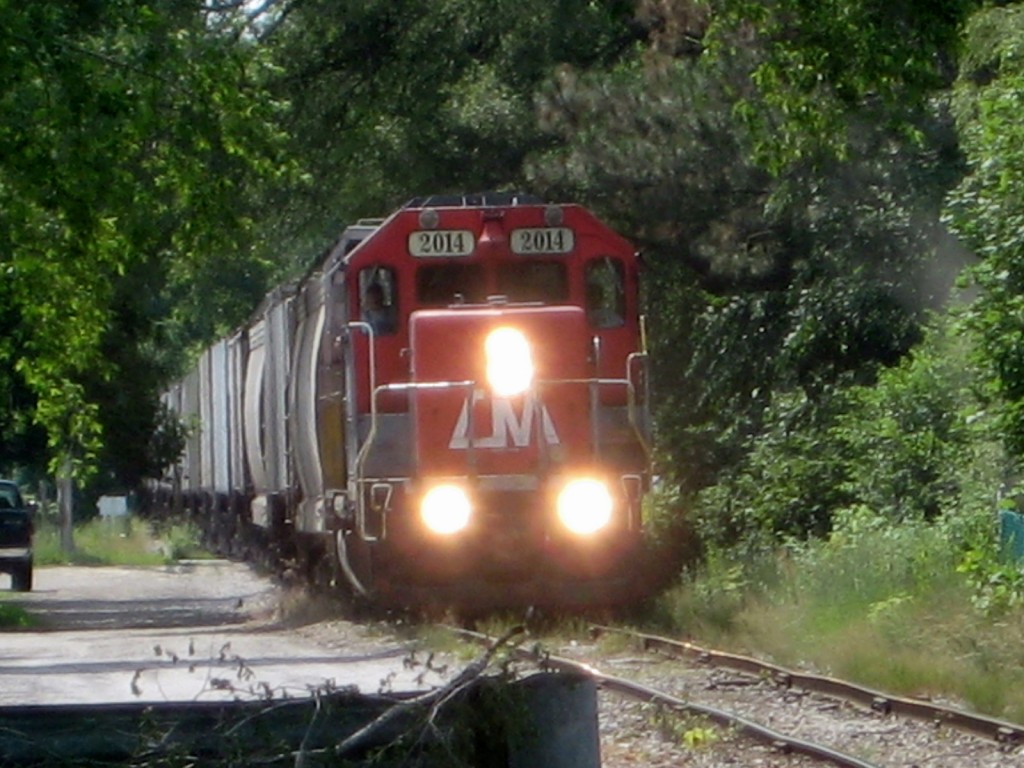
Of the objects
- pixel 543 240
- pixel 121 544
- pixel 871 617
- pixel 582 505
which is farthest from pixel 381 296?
pixel 121 544

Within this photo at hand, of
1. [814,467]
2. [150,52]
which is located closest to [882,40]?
[150,52]

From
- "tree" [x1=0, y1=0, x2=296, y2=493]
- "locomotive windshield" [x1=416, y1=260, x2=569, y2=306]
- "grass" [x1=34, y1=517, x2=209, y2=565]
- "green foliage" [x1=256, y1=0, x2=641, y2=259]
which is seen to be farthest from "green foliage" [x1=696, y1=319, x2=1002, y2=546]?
"grass" [x1=34, y1=517, x2=209, y2=565]

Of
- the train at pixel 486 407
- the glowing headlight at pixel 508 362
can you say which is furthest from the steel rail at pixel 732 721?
the glowing headlight at pixel 508 362

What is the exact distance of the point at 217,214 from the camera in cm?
1599

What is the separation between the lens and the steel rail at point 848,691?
32.4ft

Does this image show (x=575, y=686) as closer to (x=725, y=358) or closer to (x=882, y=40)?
(x=882, y=40)

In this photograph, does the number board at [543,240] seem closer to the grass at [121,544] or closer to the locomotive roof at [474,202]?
the locomotive roof at [474,202]

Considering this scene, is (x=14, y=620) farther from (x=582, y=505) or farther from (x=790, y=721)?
(x=790, y=721)

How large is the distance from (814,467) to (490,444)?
576 centimetres

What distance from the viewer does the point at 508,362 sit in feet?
48.5

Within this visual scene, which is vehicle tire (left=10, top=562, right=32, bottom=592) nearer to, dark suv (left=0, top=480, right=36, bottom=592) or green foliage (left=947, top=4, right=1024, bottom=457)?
dark suv (left=0, top=480, right=36, bottom=592)

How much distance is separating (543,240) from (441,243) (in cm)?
84

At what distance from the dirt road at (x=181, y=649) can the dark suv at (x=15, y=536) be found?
2.16ft

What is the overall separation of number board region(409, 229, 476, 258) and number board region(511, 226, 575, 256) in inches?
14.4
